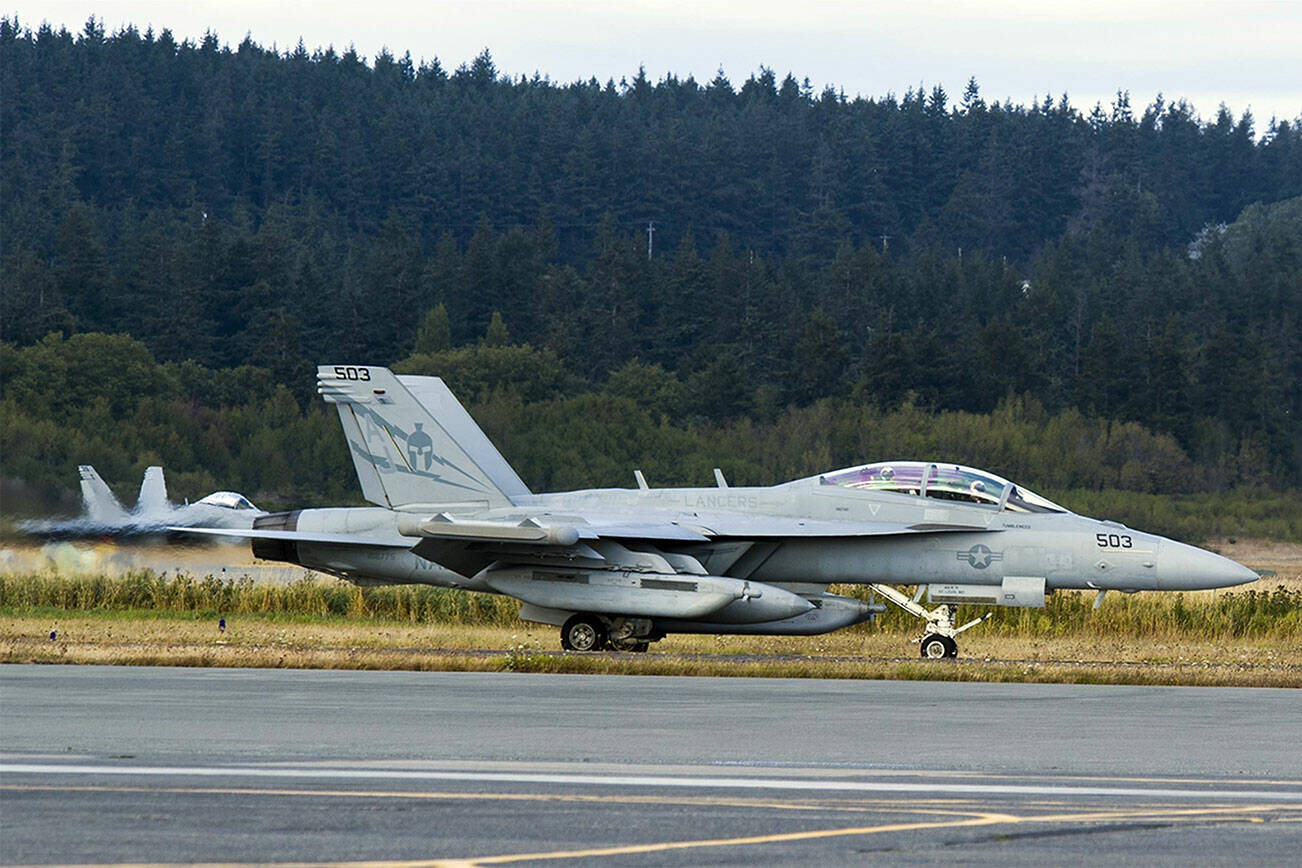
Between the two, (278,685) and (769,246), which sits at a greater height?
(769,246)

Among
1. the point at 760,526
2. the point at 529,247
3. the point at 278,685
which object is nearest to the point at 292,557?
the point at 760,526

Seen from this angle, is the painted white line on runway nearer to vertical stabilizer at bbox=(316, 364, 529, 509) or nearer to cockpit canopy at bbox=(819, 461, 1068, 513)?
cockpit canopy at bbox=(819, 461, 1068, 513)

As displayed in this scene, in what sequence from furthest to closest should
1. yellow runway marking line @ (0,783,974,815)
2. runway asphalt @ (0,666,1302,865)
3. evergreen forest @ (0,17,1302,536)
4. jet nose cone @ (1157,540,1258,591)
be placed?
evergreen forest @ (0,17,1302,536), jet nose cone @ (1157,540,1258,591), yellow runway marking line @ (0,783,974,815), runway asphalt @ (0,666,1302,865)

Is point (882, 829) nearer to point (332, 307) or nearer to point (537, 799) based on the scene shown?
point (537, 799)

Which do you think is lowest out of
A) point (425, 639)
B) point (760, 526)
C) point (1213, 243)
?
point (425, 639)

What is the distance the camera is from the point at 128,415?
75500 mm

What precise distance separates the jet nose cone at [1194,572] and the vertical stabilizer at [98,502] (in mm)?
15764

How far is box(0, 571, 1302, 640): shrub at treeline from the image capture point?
78.8ft

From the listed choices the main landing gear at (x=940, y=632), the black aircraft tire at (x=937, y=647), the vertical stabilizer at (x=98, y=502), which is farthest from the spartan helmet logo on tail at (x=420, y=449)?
the vertical stabilizer at (x=98, y=502)

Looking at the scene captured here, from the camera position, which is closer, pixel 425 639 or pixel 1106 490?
pixel 425 639

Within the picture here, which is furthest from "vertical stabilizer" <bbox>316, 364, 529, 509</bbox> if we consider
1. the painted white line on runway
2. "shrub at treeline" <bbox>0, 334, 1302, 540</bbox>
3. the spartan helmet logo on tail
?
"shrub at treeline" <bbox>0, 334, 1302, 540</bbox>

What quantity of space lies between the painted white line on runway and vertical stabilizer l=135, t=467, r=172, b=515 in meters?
26.8

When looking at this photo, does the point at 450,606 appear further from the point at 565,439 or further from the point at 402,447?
the point at 565,439

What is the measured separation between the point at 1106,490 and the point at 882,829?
69.5m
